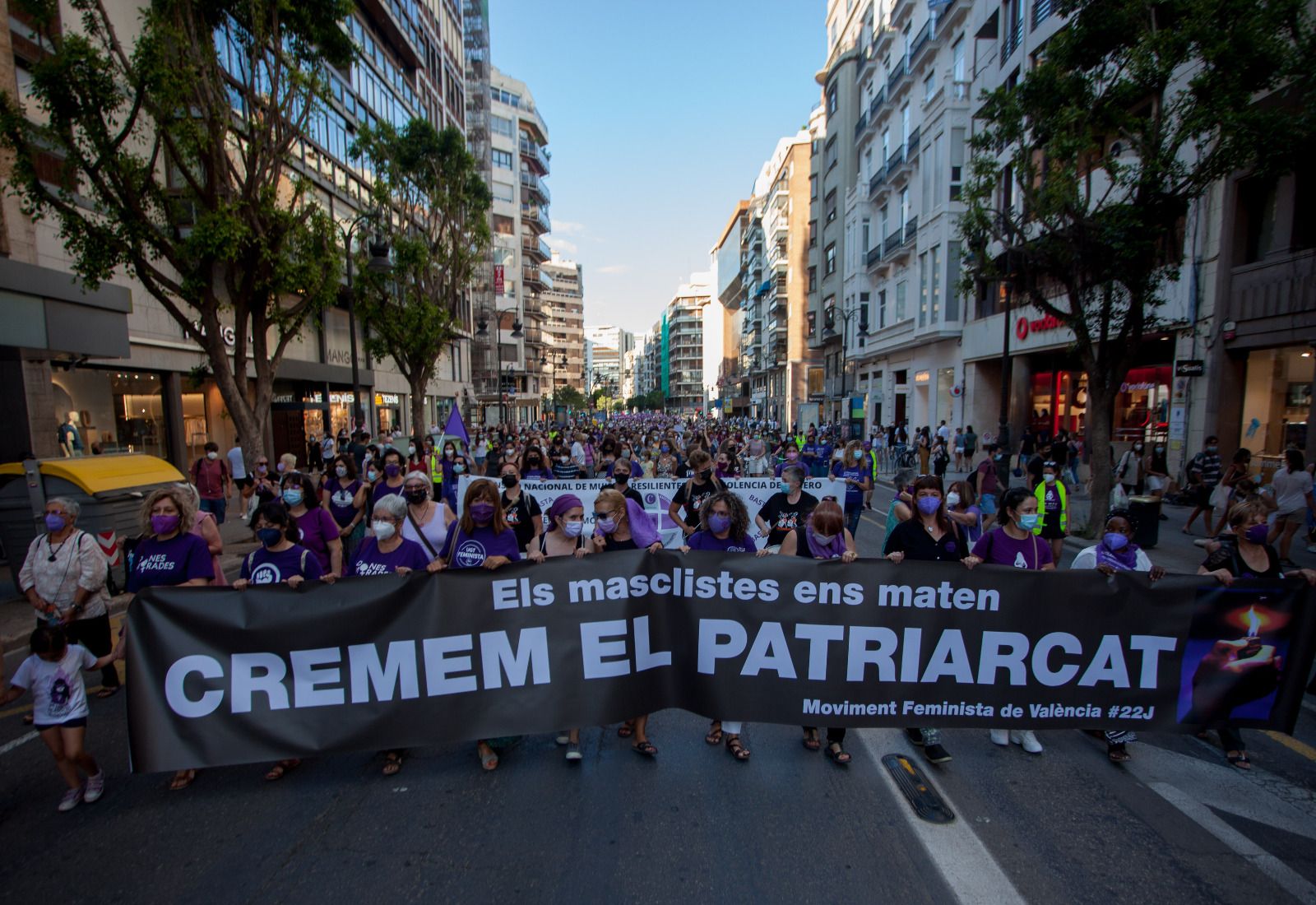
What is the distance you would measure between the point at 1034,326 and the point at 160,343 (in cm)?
2722

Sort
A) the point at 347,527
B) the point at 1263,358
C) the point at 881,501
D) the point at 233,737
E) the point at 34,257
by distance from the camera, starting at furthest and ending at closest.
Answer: the point at 881,501, the point at 1263,358, the point at 34,257, the point at 347,527, the point at 233,737

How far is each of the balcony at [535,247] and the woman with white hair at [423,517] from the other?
64612 mm

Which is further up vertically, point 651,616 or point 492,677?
point 651,616

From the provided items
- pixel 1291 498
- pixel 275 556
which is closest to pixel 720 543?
pixel 275 556

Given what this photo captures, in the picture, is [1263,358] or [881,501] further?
[881,501]

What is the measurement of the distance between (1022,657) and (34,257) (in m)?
18.3

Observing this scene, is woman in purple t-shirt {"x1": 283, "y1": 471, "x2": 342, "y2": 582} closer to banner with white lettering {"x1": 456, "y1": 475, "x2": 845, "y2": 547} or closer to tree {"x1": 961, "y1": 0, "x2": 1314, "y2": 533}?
banner with white lettering {"x1": 456, "y1": 475, "x2": 845, "y2": 547}

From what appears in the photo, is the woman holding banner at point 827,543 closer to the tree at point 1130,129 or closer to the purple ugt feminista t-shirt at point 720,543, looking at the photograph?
the purple ugt feminista t-shirt at point 720,543

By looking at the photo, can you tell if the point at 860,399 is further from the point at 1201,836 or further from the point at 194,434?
the point at 1201,836

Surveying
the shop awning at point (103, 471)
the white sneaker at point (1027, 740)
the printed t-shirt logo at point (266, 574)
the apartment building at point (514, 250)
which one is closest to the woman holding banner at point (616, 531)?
the printed t-shirt logo at point (266, 574)

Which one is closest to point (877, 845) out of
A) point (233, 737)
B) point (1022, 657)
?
point (1022, 657)

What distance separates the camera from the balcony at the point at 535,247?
2665 inches

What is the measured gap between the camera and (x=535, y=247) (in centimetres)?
6894

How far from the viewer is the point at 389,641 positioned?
165 inches
